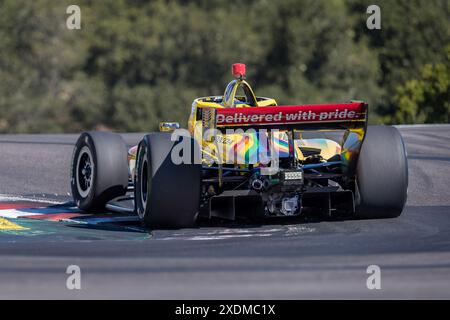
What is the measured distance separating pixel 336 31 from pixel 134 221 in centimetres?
4109

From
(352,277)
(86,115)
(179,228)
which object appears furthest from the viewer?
(86,115)

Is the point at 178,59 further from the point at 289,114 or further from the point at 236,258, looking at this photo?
the point at 236,258

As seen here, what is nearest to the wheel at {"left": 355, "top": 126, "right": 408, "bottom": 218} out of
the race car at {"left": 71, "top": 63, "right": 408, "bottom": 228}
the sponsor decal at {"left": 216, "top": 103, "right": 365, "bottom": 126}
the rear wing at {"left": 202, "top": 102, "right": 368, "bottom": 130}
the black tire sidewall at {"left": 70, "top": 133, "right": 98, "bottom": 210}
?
the race car at {"left": 71, "top": 63, "right": 408, "bottom": 228}

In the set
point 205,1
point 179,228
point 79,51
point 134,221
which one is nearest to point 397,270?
point 179,228

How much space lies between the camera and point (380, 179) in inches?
395

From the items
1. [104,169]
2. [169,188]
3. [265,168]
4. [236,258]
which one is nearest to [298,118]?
[265,168]

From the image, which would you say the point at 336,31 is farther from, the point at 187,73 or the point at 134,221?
the point at 134,221

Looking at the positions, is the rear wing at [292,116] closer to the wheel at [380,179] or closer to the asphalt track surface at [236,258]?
the wheel at [380,179]

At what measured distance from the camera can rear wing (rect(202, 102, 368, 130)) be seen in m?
9.52

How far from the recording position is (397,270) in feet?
25.2

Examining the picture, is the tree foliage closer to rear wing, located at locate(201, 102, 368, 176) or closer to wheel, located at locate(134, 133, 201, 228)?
rear wing, located at locate(201, 102, 368, 176)

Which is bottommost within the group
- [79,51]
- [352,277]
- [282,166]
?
[352,277]

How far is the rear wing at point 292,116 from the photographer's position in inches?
375

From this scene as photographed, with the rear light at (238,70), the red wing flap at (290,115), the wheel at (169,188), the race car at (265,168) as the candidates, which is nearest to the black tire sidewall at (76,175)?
the race car at (265,168)
